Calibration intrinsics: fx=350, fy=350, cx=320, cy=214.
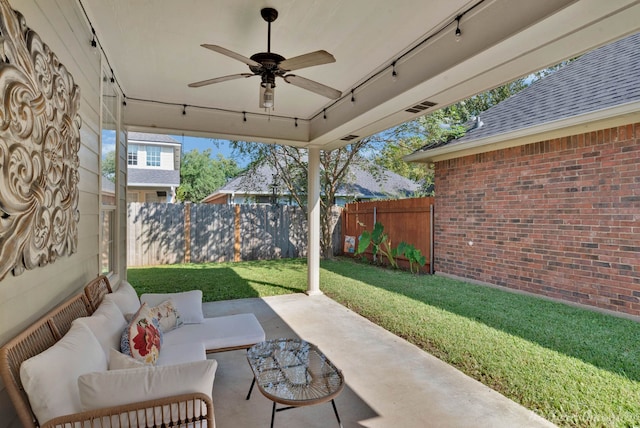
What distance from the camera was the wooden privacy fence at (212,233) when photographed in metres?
9.49

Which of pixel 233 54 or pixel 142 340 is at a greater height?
pixel 233 54

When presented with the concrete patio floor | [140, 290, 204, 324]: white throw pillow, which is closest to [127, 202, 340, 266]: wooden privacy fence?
the concrete patio floor

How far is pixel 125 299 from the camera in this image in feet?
9.82

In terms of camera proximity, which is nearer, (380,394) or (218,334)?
(380,394)

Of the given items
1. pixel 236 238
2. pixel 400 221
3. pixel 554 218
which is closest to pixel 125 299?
Result: pixel 554 218

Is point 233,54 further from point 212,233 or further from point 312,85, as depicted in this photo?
point 212,233

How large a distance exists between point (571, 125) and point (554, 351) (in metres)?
3.31

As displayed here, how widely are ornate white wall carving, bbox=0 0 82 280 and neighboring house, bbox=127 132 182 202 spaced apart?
14393 millimetres

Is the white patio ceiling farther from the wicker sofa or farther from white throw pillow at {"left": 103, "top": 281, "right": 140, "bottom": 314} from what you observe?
the wicker sofa

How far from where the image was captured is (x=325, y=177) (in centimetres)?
1027

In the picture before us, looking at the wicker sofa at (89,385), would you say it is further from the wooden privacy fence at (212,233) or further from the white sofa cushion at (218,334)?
the wooden privacy fence at (212,233)

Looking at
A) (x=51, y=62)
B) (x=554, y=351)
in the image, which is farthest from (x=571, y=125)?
(x=51, y=62)

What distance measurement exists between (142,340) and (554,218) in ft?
19.4

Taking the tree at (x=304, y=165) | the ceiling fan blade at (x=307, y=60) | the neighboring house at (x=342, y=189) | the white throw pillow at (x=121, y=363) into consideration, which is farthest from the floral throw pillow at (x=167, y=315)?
the neighboring house at (x=342, y=189)
